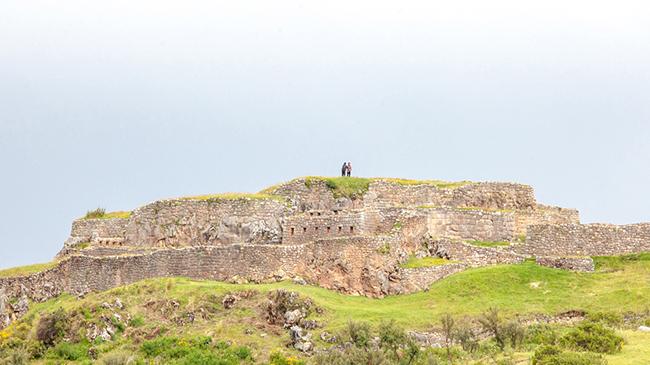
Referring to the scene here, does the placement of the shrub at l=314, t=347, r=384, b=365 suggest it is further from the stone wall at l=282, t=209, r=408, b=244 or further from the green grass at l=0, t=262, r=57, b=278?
the green grass at l=0, t=262, r=57, b=278

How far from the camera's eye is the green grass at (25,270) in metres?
56.3

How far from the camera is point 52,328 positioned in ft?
155

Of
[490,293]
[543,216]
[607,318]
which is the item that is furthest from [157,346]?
[543,216]

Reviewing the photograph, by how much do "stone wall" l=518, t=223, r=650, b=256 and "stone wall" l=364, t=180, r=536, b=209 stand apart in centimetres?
529

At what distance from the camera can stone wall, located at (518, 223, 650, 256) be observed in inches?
1921

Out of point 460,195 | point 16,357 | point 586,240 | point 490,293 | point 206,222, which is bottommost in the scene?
point 16,357

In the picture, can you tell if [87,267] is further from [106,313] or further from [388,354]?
[388,354]

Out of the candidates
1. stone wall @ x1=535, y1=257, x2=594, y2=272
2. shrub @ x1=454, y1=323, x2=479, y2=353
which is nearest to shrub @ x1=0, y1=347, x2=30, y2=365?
shrub @ x1=454, y1=323, x2=479, y2=353

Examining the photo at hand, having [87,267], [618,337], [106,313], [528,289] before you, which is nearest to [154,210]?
[87,267]

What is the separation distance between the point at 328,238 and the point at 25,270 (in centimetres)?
1687

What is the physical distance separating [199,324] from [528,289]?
13.6m

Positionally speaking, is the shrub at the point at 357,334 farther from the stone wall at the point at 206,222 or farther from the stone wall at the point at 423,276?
the stone wall at the point at 206,222

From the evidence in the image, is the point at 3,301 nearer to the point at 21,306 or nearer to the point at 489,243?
the point at 21,306

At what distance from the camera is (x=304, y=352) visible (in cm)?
4256
